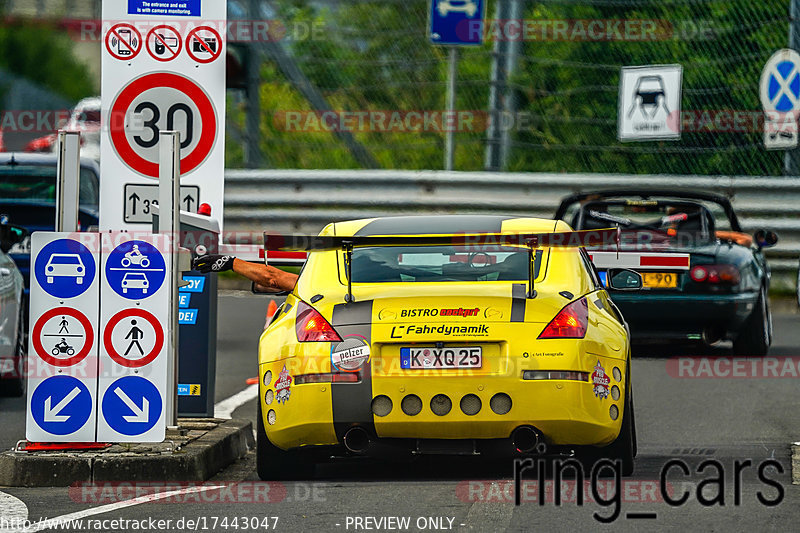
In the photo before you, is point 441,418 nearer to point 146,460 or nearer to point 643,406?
point 146,460

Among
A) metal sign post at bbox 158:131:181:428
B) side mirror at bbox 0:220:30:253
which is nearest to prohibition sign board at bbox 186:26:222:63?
metal sign post at bbox 158:131:181:428

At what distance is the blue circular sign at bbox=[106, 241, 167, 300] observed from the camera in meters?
8.89

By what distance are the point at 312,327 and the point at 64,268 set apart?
4.49 feet

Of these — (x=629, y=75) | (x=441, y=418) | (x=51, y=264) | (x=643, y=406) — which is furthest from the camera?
(x=629, y=75)

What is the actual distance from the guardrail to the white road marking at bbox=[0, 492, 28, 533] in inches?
437

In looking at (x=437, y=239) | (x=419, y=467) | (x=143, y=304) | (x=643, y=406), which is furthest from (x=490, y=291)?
(x=643, y=406)

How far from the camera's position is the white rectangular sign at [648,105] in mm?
18594

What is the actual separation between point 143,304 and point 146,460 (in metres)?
0.80

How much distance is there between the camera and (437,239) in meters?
8.34

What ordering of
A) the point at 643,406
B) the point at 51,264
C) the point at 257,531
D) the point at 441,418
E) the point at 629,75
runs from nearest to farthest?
1. the point at 257,531
2. the point at 441,418
3. the point at 51,264
4. the point at 643,406
5. the point at 629,75

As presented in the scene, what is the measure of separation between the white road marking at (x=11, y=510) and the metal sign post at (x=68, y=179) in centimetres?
148

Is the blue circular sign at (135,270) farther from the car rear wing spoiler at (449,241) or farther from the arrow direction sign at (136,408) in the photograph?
the car rear wing spoiler at (449,241)

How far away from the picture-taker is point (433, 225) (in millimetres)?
9281
